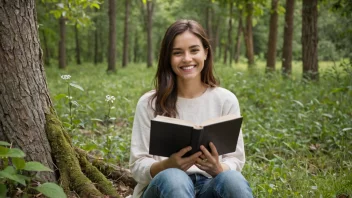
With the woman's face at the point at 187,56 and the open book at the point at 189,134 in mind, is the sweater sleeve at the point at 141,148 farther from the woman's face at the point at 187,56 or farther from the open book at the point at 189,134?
the woman's face at the point at 187,56

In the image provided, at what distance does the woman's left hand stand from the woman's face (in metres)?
0.64

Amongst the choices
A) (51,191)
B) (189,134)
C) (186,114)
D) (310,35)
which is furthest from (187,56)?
(310,35)

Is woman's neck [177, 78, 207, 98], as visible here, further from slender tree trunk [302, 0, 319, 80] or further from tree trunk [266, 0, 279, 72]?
tree trunk [266, 0, 279, 72]

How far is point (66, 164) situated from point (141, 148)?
90 cm

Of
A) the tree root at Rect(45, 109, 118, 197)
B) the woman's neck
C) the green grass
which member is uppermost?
the woman's neck

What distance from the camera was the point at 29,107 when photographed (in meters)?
2.88

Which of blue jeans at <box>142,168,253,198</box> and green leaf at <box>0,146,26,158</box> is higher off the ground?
green leaf at <box>0,146,26,158</box>

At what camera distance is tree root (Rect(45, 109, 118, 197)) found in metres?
3.04

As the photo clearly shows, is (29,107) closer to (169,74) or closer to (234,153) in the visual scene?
(169,74)

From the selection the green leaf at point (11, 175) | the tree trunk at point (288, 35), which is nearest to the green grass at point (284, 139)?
the green leaf at point (11, 175)

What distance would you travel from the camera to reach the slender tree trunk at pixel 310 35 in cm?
910

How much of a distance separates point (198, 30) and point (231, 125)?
2.64ft

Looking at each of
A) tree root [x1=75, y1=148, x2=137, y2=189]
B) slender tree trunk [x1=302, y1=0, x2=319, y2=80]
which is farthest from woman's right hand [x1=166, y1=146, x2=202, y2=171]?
slender tree trunk [x1=302, y1=0, x2=319, y2=80]

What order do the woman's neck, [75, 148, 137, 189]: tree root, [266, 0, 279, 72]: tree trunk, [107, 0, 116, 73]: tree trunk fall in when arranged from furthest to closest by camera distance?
1. [107, 0, 116, 73]: tree trunk
2. [266, 0, 279, 72]: tree trunk
3. [75, 148, 137, 189]: tree root
4. the woman's neck
